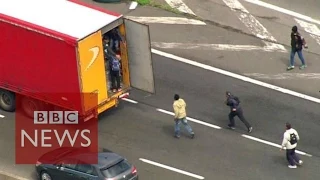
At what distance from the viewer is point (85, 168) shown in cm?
3048

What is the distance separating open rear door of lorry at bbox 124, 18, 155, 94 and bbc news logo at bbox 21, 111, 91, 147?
2.50 m

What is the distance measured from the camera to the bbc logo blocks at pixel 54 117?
115 ft

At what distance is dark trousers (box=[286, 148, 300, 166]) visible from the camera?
32.9m

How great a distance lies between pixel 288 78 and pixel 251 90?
6.28 ft

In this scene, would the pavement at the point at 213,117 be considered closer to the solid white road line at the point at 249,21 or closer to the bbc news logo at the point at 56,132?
the solid white road line at the point at 249,21

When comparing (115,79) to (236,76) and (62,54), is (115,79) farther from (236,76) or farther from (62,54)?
(236,76)

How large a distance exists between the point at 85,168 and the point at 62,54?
4411 millimetres

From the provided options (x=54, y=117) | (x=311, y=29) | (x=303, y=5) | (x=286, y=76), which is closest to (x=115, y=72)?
(x=54, y=117)

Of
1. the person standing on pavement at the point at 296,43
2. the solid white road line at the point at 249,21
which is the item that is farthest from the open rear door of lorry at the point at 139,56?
the solid white road line at the point at 249,21

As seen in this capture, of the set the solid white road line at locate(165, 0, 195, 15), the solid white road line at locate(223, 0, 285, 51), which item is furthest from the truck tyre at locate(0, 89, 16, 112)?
the solid white road line at locate(223, 0, 285, 51)

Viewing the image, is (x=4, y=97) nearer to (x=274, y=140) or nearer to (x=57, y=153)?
(x=57, y=153)

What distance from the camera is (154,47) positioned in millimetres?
40656

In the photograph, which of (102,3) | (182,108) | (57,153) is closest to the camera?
(57,153)

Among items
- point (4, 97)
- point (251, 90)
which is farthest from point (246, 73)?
point (4, 97)
